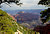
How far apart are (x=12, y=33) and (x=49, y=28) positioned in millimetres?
2437

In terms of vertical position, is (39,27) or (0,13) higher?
(0,13)

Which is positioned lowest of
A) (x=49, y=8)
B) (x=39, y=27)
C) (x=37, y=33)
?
(x=37, y=33)

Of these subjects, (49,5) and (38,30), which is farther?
(38,30)

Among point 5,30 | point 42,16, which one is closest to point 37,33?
point 42,16

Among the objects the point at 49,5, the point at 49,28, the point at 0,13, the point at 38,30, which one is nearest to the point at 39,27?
the point at 38,30

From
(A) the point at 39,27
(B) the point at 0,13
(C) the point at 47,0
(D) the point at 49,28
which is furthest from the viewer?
(B) the point at 0,13

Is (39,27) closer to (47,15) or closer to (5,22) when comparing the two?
(47,15)

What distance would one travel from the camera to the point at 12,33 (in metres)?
7.98

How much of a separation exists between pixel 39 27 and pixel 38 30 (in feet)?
1.13

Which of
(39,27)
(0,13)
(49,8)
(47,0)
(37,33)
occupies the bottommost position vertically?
(37,33)

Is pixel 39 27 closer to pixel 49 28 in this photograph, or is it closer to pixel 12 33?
pixel 49 28

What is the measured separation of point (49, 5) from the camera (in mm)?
6969

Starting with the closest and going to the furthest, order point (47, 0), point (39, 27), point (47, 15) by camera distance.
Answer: point (47, 0) → point (47, 15) → point (39, 27)

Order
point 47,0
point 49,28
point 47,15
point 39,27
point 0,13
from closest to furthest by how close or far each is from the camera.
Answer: point 47,0, point 47,15, point 49,28, point 39,27, point 0,13
